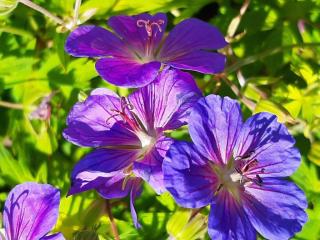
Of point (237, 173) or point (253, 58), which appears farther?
point (253, 58)

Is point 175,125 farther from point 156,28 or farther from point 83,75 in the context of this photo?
point 83,75

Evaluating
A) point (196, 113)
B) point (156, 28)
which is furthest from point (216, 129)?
point (156, 28)

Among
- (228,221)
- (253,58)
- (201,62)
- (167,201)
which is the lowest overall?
(167,201)

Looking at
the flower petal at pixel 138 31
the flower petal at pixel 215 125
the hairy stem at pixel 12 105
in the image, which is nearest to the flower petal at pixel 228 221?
the flower petal at pixel 215 125

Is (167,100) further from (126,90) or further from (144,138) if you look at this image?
(126,90)

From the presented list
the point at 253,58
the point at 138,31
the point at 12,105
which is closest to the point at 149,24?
the point at 138,31

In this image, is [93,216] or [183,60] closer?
[183,60]

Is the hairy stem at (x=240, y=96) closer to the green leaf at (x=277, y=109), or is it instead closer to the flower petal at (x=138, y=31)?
the green leaf at (x=277, y=109)
